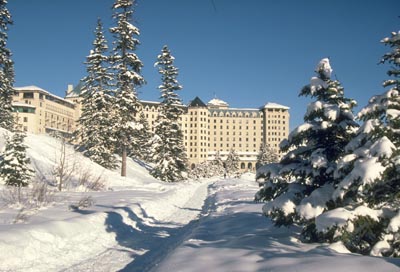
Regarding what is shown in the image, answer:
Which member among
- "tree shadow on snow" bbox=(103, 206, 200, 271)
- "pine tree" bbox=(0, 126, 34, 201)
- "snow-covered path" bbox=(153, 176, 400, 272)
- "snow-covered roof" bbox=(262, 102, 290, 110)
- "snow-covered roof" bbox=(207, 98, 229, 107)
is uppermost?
"snow-covered roof" bbox=(207, 98, 229, 107)

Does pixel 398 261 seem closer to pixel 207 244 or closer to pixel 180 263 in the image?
pixel 180 263

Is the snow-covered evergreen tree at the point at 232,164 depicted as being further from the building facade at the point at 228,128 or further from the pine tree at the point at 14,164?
the pine tree at the point at 14,164

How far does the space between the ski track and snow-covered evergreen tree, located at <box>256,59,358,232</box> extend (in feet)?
9.08

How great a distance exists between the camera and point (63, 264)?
781 cm

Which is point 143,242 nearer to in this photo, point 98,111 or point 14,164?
point 14,164

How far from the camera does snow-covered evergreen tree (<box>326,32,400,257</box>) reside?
6078mm

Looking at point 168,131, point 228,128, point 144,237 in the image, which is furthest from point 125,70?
point 228,128

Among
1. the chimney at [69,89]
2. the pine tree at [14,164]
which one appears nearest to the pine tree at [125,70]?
the pine tree at [14,164]

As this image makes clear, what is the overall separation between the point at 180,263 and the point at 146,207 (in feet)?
32.9

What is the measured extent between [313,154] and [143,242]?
5.22 m

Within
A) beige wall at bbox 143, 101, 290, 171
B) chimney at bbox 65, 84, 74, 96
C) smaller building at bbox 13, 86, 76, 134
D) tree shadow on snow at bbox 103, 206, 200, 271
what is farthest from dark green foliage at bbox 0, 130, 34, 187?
beige wall at bbox 143, 101, 290, 171

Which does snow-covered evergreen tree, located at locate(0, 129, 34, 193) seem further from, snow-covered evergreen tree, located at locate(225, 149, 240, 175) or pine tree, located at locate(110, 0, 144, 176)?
snow-covered evergreen tree, located at locate(225, 149, 240, 175)

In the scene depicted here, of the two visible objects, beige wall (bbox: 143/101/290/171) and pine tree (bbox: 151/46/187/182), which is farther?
beige wall (bbox: 143/101/290/171)

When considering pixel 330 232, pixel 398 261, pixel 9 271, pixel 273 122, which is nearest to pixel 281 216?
pixel 330 232
